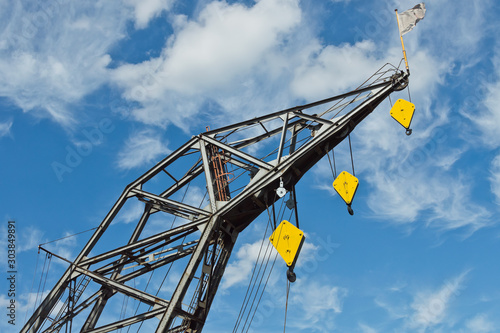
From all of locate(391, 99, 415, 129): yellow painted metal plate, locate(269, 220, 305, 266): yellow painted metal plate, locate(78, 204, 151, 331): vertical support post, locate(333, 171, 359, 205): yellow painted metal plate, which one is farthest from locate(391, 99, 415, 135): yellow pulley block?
locate(78, 204, 151, 331): vertical support post

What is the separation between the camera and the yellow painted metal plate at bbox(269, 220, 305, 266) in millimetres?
16781

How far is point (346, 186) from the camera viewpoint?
1755 centimetres

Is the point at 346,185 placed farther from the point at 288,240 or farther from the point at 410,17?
the point at 410,17

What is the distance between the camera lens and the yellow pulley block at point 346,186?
17.4 m

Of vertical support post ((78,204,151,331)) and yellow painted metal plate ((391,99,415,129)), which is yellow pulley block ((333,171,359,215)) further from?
vertical support post ((78,204,151,331))

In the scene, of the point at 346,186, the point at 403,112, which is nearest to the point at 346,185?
the point at 346,186

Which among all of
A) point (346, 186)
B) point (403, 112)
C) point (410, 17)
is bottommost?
point (346, 186)

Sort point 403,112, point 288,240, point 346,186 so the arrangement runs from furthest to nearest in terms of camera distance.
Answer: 1. point 403,112
2. point 346,186
3. point 288,240

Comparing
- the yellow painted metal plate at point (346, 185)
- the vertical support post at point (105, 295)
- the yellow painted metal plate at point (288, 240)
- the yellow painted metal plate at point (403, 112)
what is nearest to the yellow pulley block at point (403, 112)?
the yellow painted metal plate at point (403, 112)

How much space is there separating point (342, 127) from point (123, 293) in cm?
887

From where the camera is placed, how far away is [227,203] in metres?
17.9

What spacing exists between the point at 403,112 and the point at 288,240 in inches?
221

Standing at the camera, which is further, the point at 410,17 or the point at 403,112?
the point at 410,17

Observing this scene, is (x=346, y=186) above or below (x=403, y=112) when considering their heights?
below
